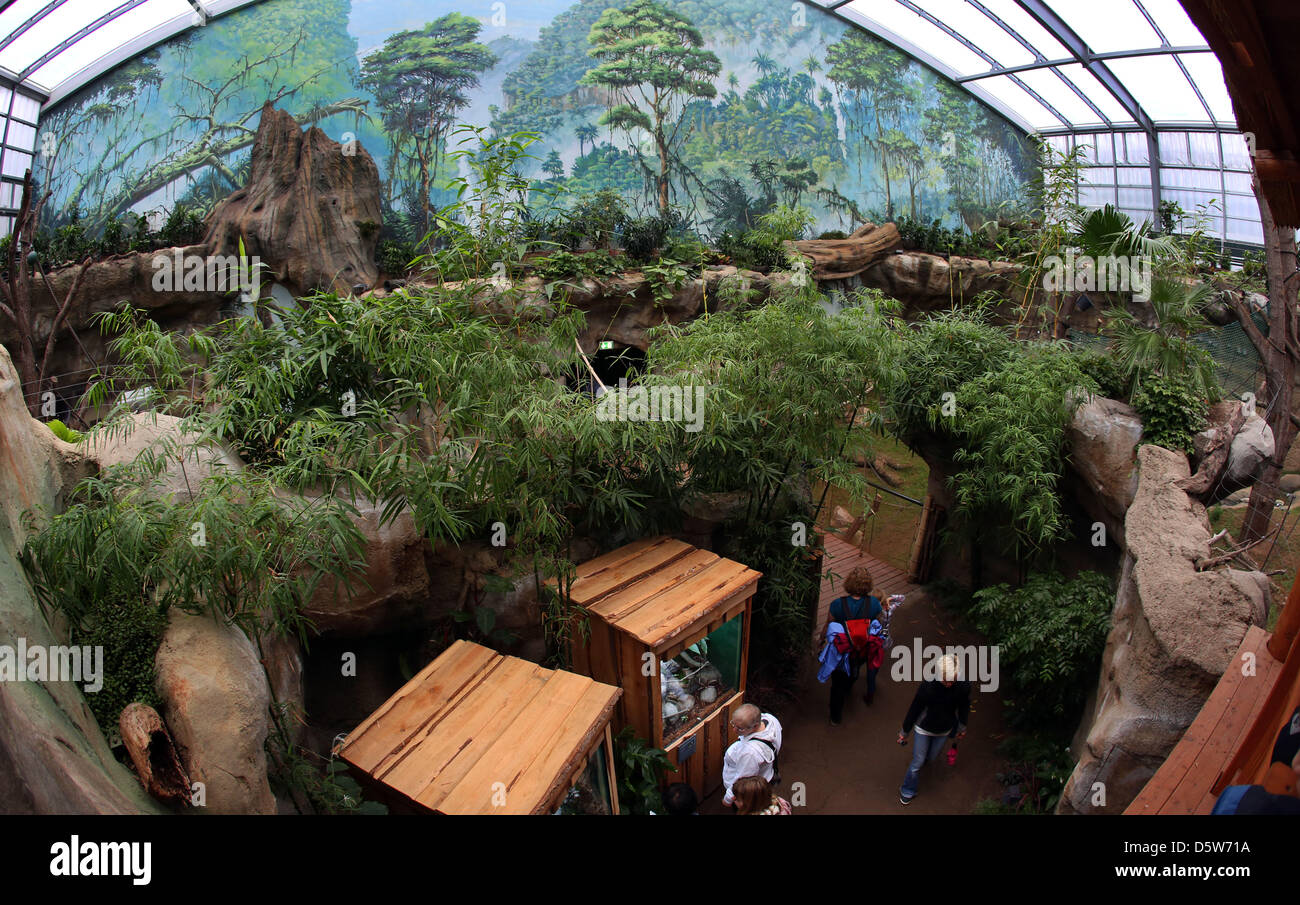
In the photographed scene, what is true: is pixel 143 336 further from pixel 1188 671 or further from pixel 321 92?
pixel 321 92

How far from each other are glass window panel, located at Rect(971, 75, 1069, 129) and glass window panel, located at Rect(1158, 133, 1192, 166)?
199 centimetres

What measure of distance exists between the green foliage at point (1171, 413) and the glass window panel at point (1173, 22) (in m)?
7.70

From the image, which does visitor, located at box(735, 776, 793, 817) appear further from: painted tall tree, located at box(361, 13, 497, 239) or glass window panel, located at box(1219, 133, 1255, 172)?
glass window panel, located at box(1219, 133, 1255, 172)

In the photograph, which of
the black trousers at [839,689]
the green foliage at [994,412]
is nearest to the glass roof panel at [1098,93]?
the green foliage at [994,412]

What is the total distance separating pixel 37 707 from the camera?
250cm

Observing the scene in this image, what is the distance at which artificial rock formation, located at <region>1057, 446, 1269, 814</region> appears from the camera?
3.96m

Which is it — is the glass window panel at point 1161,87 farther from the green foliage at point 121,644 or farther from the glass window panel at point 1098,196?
the green foliage at point 121,644

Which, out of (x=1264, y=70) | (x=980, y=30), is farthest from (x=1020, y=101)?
(x=1264, y=70)

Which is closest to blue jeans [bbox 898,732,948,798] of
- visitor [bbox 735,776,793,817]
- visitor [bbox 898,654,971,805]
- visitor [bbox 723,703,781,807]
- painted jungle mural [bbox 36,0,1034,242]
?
visitor [bbox 898,654,971,805]

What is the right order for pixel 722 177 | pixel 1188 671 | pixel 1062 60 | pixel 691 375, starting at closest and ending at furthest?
pixel 1188 671 → pixel 691 375 → pixel 1062 60 → pixel 722 177

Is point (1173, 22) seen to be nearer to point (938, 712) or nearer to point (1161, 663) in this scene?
point (1161, 663)

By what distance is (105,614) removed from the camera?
3.16 metres

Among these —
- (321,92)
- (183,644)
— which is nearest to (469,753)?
(183,644)
